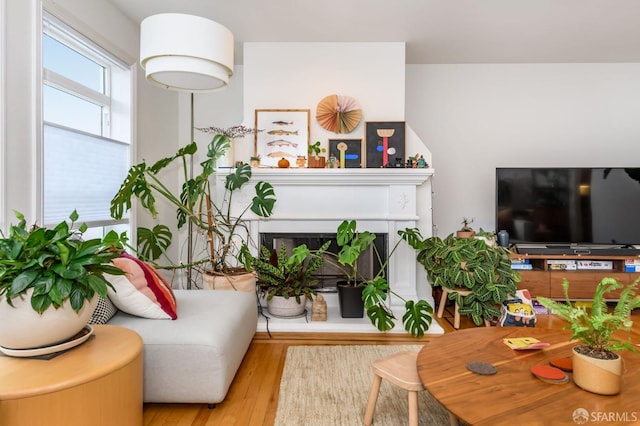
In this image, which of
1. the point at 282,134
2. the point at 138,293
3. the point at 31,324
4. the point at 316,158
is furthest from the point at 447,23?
the point at 31,324

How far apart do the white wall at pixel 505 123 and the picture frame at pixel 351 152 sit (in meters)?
0.91

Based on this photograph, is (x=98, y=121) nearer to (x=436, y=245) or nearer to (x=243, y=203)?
(x=243, y=203)

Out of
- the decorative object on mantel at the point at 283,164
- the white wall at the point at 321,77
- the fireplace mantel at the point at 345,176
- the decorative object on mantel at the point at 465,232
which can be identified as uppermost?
the white wall at the point at 321,77

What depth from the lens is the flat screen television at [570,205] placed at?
3861 millimetres

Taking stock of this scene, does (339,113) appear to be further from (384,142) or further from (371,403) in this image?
(371,403)

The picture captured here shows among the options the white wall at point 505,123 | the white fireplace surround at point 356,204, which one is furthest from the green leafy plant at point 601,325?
the white wall at point 505,123

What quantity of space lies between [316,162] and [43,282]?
2.61m

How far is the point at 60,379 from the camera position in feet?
4.12

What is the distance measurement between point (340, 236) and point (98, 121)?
2160 millimetres

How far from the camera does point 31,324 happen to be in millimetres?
1330

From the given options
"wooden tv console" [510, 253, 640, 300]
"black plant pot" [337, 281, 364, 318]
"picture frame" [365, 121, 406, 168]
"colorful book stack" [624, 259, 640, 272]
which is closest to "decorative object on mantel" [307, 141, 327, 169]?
"picture frame" [365, 121, 406, 168]

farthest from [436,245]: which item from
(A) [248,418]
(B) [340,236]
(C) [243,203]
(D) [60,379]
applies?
(D) [60,379]

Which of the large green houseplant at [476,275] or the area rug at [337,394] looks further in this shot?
the large green houseplant at [476,275]

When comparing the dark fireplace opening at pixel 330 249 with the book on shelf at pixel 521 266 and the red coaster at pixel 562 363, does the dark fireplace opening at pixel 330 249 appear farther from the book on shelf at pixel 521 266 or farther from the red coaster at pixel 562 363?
the red coaster at pixel 562 363
